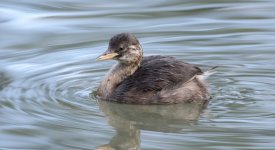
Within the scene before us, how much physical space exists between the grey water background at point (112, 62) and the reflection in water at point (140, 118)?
0.01 m

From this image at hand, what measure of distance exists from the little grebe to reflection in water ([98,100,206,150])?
90mm

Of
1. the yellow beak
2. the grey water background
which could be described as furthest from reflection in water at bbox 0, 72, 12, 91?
the yellow beak

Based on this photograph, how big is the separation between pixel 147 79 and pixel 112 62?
76.7 inches

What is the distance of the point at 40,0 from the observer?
15258 millimetres

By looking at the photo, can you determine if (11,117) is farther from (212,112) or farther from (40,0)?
(40,0)

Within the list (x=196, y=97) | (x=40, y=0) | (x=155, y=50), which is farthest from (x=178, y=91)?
Answer: (x=40, y=0)

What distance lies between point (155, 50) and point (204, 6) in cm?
253

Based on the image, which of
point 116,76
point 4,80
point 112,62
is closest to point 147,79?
point 116,76

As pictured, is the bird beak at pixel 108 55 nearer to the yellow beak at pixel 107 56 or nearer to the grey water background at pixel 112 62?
the yellow beak at pixel 107 56

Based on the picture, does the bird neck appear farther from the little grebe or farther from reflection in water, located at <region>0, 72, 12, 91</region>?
reflection in water, located at <region>0, 72, 12, 91</region>

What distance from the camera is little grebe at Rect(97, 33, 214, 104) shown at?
10203mm

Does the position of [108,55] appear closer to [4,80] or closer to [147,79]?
[147,79]

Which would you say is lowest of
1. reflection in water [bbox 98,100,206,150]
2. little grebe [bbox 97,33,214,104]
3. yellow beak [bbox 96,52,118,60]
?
reflection in water [bbox 98,100,206,150]

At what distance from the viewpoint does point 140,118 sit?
9711 mm
